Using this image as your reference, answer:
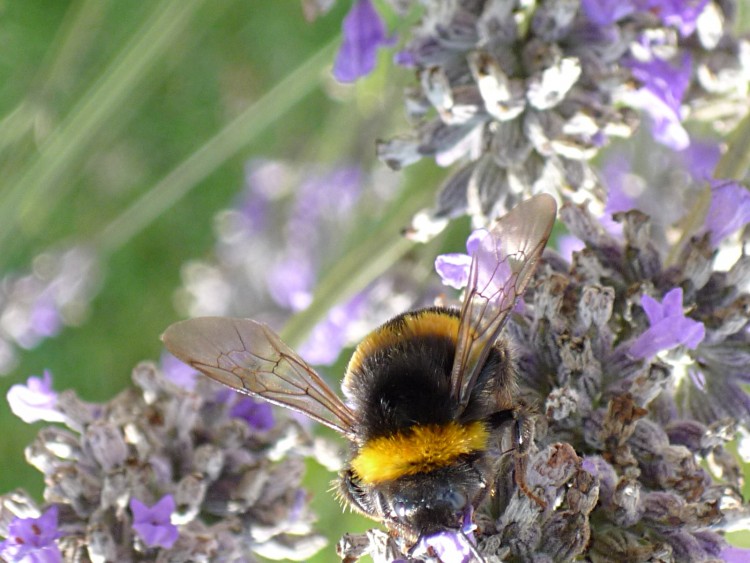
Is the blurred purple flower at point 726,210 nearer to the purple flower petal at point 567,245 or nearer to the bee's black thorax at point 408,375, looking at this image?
the bee's black thorax at point 408,375

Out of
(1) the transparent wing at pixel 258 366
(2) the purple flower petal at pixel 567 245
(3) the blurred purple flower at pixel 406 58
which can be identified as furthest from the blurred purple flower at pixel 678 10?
(1) the transparent wing at pixel 258 366

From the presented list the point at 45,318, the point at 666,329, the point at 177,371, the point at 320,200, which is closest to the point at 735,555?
the point at 666,329

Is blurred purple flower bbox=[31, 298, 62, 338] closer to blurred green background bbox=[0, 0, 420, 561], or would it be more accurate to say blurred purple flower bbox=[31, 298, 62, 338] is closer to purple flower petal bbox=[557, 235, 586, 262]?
blurred green background bbox=[0, 0, 420, 561]

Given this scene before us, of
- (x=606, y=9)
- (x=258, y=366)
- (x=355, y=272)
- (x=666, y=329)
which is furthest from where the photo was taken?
(x=355, y=272)

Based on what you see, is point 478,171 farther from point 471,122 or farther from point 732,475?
point 732,475

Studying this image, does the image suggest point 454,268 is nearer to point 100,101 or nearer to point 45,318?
point 100,101

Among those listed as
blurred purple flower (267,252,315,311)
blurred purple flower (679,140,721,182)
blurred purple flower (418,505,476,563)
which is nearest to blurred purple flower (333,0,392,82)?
blurred purple flower (418,505,476,563)

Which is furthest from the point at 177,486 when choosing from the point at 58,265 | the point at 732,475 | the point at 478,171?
the point at 58,265
